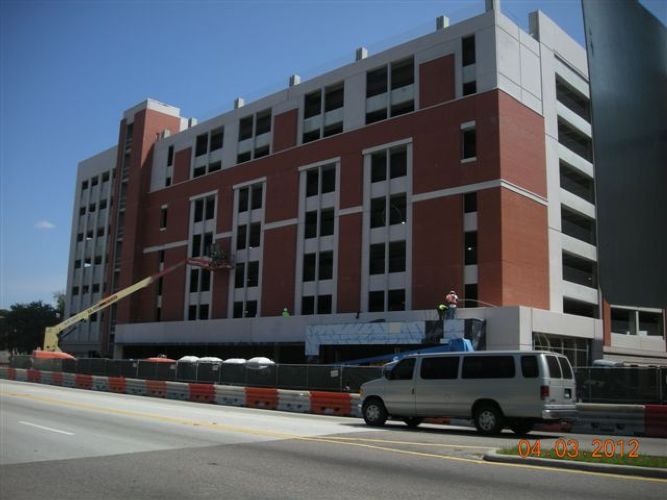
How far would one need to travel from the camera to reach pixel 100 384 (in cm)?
3766

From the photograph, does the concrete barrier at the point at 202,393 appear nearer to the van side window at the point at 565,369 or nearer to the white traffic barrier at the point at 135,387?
the white traffic barrier at the point at 135,387

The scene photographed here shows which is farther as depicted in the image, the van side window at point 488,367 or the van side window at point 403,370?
the van side window at point 403,370

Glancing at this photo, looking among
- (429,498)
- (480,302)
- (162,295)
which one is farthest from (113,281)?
(429,498)

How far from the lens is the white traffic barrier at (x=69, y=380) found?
40.1m

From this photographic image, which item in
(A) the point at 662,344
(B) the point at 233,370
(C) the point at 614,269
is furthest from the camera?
(A) the point at 662,344

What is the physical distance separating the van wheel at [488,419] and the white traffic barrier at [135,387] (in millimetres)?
22591

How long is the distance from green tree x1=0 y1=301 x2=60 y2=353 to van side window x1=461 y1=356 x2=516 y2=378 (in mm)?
84528

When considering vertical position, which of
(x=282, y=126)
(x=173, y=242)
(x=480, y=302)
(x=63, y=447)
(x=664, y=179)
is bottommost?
(x=63, y=447)

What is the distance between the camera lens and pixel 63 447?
476 inches

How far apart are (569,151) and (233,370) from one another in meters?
28.8

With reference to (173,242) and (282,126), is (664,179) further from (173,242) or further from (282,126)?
(173,242)

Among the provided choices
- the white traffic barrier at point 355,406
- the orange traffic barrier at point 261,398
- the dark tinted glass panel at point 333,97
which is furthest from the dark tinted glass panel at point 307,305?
the white traffic barrier at point 355,406

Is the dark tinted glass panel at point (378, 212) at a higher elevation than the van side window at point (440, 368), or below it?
higher

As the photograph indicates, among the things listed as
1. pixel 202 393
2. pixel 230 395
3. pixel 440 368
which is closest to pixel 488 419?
pixel 440 368
